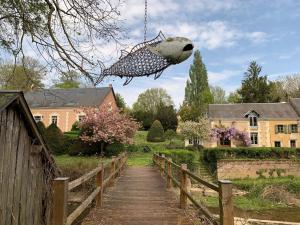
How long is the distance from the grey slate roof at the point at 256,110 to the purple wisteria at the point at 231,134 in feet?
7.33

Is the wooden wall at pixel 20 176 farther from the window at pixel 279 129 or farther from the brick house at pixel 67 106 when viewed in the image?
the window at pixel 279 129

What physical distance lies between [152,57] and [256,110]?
37448 millimetres

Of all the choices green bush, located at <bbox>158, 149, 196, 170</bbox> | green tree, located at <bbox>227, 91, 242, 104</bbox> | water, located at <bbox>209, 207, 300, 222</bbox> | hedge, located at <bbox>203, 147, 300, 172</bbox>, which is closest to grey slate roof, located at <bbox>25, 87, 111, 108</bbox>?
hedge, located at <bbox>203, 147, 300, 172</bbox>

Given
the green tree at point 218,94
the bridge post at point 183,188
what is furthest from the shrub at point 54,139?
the green tree at point 218,94

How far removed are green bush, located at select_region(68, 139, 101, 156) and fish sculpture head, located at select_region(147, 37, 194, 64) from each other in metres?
23.6

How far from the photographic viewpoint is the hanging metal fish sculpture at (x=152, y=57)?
2.54m

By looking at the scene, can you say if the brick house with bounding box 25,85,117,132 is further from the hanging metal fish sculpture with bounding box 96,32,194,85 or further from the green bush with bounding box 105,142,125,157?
the hanging metal fish sculpture with bounding box 96,32,194,85

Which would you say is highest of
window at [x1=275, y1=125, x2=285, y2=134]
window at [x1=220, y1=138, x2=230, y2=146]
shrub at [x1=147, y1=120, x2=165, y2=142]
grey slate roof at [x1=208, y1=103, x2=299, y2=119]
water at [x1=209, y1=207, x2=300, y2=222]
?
→ grey slate roof at [x1=208, y1=103, x2=299, y2=119]

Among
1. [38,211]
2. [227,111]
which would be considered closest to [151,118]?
[227,111]

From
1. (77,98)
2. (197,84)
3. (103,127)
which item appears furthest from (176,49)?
(197,84)

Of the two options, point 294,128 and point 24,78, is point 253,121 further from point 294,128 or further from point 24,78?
point 24,78

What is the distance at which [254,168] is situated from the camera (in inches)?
979

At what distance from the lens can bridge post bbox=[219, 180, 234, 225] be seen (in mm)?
3625

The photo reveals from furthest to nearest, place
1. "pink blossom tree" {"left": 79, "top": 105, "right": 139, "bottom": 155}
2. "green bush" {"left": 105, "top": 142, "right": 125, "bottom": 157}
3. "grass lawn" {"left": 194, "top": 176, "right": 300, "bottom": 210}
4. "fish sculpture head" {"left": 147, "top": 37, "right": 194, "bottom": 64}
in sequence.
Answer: "green bush" {"left": 105, "top": 142, "right": 125, "bottom": 157}, "pink blossom tree" {"left": 79, "top": 105, "right": 139, "bottom": 155}, "grass lawn" {"left": 194, "top": 176, "right": 300, "bottom": 210}, "fish sculpture head" {"left": 147, "top": 37, "right": 194, "bottom": 64}
